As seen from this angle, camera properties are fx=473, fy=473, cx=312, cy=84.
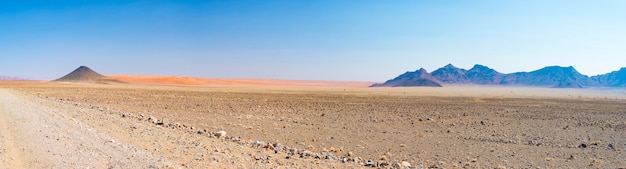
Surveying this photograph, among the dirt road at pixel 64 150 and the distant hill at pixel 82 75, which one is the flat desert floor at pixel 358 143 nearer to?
the dirt road at pixel 64 150

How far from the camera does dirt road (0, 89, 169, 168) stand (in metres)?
7.65

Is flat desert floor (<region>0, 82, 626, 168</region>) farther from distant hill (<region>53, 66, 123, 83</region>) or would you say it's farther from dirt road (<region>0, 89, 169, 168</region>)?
distant hill (<region>53, 66, 123, 83</region>)

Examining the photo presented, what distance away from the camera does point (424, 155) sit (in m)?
11.6

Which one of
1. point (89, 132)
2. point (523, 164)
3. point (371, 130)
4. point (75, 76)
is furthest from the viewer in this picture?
point (75, 76)

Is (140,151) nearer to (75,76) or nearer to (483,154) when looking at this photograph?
(483,154)

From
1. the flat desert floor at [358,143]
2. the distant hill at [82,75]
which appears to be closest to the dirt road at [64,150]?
the flat desert floor at [358,143]

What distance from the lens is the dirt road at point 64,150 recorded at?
25.1ft

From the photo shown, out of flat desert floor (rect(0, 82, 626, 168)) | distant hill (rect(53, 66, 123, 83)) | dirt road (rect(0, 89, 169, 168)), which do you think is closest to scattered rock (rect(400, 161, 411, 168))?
flat desert floor (rect(0, 82, 626, 168))

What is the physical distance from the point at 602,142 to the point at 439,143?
5.11m

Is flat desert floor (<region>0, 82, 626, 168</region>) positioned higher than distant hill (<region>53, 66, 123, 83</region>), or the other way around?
distant hill (<region>53, 66, 123, 83</region>)

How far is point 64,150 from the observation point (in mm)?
8750

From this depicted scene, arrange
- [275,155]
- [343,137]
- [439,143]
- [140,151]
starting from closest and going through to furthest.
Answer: [140,151]
[275,155]
[439,143]
[343,137]

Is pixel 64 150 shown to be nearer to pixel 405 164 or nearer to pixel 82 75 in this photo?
pixel 405 164

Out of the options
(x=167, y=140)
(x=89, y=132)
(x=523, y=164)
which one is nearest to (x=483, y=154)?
(x=523, y=164)
